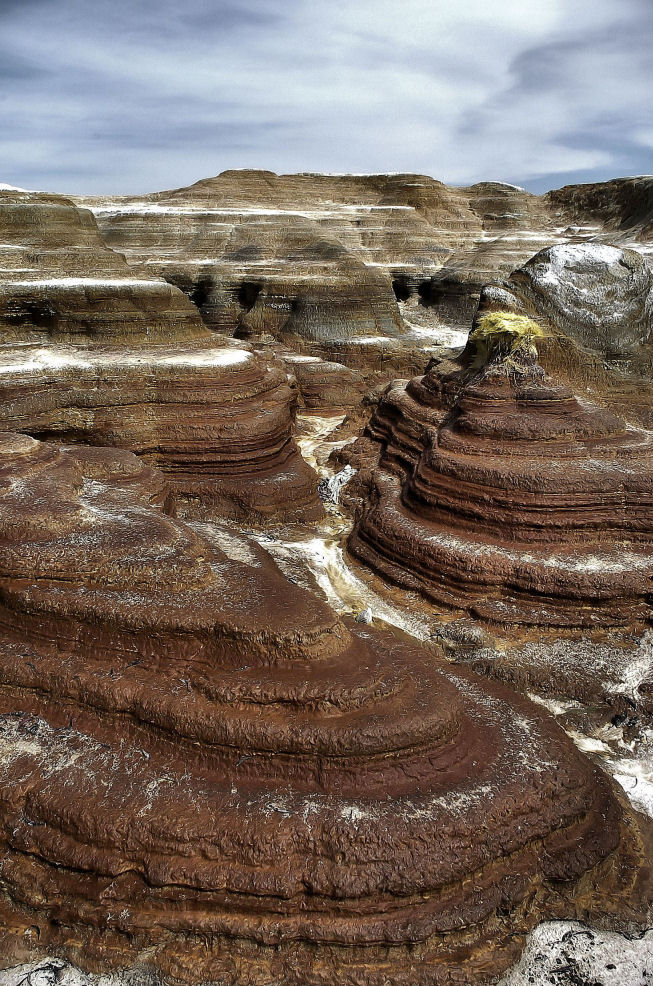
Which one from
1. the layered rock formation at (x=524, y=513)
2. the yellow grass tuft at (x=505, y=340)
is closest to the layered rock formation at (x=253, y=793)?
the layered rock formation at (x=524, y=513)

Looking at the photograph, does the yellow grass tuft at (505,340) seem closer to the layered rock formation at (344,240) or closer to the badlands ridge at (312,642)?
the badlands ridge at (312,642)

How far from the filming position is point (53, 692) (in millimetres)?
5230

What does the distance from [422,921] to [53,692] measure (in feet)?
10.5

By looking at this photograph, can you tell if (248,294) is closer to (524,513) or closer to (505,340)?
(505,340)

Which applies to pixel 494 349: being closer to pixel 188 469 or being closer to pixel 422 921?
Answer: pixel 188 469

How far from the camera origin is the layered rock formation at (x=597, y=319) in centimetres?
1497

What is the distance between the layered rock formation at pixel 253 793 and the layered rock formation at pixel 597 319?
1088 centimetres

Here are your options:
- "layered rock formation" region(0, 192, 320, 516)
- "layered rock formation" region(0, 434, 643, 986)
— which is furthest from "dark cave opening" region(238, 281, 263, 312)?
"layered rock formation" region(0, 434, 643, 986)

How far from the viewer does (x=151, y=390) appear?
12.4m

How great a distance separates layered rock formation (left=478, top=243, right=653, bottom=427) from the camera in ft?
49.1

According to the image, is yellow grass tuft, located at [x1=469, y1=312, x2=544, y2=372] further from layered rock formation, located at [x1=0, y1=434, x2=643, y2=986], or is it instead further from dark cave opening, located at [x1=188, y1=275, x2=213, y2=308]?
dark cave opening, located at [x1=188, y1=275, x2=213, y2=308]

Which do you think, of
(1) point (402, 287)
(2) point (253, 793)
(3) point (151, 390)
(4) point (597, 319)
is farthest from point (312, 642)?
(1) point (402, 287)

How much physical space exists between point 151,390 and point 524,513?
7.27 meters

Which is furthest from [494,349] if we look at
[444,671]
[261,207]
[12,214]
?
[261,207]
